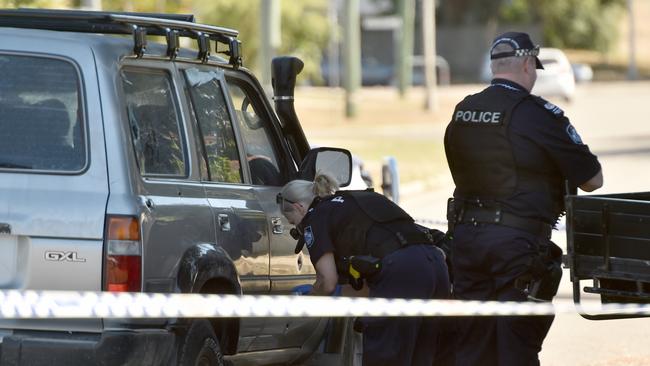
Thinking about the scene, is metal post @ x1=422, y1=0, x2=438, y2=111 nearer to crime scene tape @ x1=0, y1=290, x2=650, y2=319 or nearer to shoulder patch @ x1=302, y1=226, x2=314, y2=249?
shoulder patch @ x1=302, y1=226, x2=314, y2=249

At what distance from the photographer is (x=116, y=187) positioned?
5828 mm

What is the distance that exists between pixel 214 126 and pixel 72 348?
5.42ft

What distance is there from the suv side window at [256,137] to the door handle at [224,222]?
711mm

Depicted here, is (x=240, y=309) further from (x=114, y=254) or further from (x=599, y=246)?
(x=599, y=246)

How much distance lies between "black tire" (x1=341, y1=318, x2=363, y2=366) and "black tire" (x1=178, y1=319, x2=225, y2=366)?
1.10 meters

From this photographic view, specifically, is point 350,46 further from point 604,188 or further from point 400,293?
point 400,293

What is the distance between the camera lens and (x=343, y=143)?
3177cm

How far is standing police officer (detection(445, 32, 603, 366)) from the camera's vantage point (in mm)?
6703

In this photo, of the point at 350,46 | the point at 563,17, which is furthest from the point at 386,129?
the point at 563,17

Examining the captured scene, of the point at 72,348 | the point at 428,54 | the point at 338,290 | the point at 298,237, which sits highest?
the point at 298,237

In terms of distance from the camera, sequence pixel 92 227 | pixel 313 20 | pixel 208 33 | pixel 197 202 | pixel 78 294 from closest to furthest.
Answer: pixel 78 294, pixel 92 227, pixel 197 202, pixel 208 33, pixel 313 20

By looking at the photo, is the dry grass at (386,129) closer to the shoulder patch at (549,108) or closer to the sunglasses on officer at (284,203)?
the sunglasses on officer at (284,203)

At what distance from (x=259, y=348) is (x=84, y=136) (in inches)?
75.0

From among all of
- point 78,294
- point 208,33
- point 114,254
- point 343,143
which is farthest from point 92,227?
point 343,143
